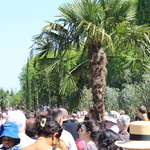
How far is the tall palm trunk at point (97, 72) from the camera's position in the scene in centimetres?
1360

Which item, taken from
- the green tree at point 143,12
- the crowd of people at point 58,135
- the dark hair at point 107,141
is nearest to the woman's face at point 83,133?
the crowd of people at point 58,135

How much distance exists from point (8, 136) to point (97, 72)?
945 centimetres

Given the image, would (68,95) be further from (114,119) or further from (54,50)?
(114,119)

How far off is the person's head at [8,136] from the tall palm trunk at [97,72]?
29.8ft

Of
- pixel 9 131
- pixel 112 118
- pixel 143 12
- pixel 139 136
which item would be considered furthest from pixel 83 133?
pixel 143 12

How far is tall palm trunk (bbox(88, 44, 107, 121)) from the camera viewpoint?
1360cm

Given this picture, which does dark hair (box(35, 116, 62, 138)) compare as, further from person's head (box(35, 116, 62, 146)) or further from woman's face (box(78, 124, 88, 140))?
woman's face (box(78, 124, 88, 140))

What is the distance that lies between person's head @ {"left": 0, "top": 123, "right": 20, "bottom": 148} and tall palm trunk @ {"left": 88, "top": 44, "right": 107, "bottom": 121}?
9088 millimetres

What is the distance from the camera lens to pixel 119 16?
47.2 ft

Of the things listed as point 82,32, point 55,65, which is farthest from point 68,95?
point 82,32

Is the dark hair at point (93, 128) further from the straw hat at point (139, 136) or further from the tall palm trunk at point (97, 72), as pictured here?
the tall palm trunk at point (97, 72)

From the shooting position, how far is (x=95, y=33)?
12977mm

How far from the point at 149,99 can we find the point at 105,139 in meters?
12.2

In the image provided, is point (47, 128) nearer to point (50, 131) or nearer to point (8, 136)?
point (50, 131)
